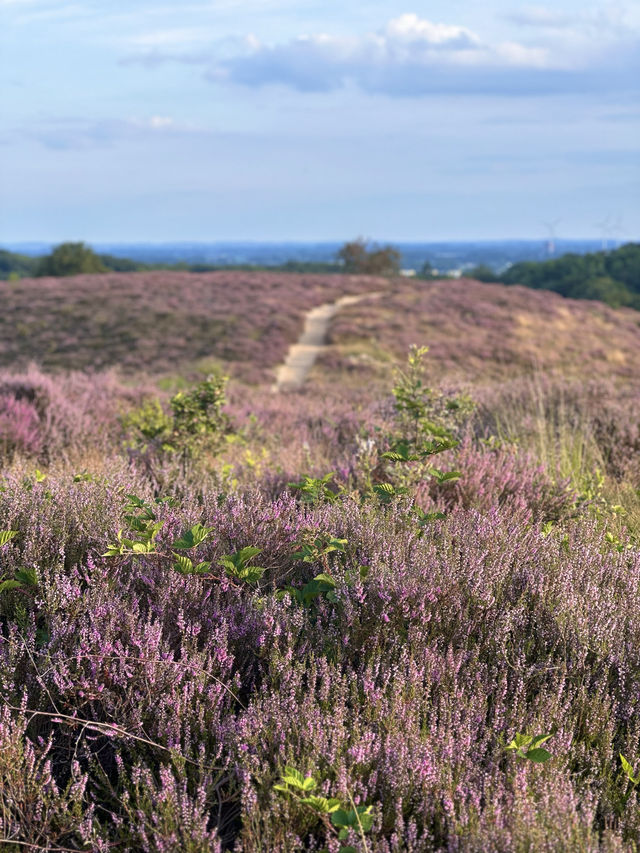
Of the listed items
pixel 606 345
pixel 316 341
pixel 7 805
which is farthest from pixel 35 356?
pixel 7 805

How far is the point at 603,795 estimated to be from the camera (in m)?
2.23

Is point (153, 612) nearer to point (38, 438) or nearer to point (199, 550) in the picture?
point (199, 550)

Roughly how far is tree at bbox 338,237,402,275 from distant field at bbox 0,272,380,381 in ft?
69.5

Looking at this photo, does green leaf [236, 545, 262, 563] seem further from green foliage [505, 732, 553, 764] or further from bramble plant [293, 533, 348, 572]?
green foliage [505, 732, 553, 764]

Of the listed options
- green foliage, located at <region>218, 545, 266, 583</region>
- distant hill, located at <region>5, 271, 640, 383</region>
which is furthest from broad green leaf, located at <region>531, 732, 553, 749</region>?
distant hill, located at <region>5, 271, 640, 383</region>

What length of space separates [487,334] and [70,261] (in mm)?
38481

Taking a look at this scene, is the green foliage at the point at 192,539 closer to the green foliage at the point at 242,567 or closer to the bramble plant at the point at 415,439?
the green foliage at the point at 242,567

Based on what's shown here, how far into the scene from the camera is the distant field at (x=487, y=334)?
896 inches

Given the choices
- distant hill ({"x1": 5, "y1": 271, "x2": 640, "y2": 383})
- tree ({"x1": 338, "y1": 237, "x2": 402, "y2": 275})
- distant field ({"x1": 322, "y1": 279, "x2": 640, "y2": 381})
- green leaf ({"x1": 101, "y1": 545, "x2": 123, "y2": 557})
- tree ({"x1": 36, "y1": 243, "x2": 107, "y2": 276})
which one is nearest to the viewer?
green leaf ({"x1": 101, "y1": 545, "x2": 123, "y2": 557})

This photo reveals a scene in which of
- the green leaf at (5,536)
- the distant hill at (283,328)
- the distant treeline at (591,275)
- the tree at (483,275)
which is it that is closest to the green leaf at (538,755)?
the green leaf at (5,536)

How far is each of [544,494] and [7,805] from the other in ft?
11.9

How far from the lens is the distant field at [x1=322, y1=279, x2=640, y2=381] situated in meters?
22.8

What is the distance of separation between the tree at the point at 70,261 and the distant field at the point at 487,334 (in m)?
29.2

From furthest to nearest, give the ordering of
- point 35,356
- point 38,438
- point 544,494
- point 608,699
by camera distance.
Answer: point 35,356 → point 38,438 → point 544,494 → point 608,699
